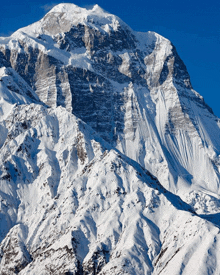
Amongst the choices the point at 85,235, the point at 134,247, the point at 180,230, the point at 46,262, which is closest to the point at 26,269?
the point at 46,262

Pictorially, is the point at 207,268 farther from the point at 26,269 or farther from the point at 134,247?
the point at 26,269

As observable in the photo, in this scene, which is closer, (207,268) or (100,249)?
(207,268)

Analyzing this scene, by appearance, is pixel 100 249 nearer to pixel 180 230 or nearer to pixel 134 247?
pixel 134 247

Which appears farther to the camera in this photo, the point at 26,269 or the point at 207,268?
the point at 26,269

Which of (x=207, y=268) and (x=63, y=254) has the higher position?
(x=63, y=254)

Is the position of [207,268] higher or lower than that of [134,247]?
lower

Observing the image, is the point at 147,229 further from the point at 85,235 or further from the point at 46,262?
the point at 46,262

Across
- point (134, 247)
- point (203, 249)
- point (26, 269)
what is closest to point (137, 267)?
point (134, 247)

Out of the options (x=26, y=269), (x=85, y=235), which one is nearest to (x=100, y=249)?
(x=85, y=235)
